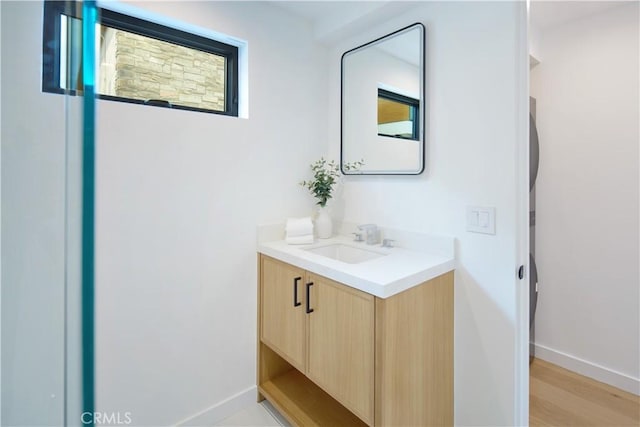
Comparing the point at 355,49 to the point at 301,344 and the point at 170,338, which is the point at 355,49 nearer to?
the point at 301,344

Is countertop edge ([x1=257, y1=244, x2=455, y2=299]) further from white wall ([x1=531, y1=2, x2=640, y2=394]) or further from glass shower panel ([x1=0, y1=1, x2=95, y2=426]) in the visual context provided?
white wall ([x1=531, y1=2, x2=640, y2=394])

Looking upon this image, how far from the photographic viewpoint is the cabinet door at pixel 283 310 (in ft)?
5.02

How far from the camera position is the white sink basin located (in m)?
1.73

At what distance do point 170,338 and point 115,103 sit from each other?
111 centimetres

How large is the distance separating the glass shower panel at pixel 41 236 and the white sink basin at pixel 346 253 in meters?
1.20

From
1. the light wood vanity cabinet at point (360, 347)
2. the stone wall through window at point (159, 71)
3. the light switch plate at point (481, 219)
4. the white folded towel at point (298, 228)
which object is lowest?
the light wood vanity cabinet at point (360, 347)

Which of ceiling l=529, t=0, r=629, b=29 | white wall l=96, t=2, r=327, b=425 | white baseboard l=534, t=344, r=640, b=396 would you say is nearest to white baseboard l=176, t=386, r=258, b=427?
white wall l=96, t=2, r=327, b=425

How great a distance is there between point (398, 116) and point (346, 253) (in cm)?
83

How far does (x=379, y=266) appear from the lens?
1366 mm

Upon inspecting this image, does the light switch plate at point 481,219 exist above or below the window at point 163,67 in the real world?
below

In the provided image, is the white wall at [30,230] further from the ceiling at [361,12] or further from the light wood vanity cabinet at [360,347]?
the ceiling at [361,12]

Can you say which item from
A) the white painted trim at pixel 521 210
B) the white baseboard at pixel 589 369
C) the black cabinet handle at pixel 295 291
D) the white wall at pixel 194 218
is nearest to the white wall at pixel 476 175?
the white painted trim at pixel 521 210

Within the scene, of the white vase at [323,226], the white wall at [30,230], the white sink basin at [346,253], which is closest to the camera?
the white wall at [30,230]

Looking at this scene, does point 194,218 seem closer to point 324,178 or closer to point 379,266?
point 324,178
